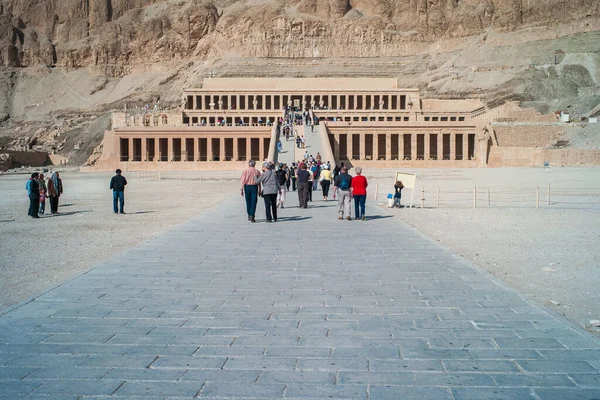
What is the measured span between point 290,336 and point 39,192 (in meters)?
15.0

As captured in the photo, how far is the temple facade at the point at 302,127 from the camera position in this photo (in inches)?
2172

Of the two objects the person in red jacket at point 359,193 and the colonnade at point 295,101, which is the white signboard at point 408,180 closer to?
the person in red jacket at point 359,193

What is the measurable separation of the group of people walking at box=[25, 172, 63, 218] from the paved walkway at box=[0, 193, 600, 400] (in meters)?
10.0

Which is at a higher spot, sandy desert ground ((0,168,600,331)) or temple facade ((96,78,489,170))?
temple facade ((96,78,489,170))

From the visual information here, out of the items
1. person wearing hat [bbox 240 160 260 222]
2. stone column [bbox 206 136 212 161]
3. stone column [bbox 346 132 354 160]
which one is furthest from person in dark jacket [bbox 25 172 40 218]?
stone column [bbox 346 132 354 160]

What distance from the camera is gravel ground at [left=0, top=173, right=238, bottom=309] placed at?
929cm

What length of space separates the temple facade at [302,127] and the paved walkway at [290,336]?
34436 mm

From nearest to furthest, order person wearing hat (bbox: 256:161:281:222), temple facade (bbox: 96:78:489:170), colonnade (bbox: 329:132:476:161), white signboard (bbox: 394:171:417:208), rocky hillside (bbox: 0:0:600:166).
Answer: person wearing hat (bbox: 256:161:281:222), white signboard (bbox: 394:171:417:208), temple facade (bbox: 96:78:489:170), colonnade (bbox: 329:132:476:161), rocky hillside (bbox: 0:0:600:166)

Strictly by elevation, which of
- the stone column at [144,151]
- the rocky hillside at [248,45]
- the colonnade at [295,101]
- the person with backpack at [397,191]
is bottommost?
the person with backpack at [397,191]

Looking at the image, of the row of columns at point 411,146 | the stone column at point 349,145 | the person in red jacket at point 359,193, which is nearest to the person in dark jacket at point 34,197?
the person in red jacket at point 359,193

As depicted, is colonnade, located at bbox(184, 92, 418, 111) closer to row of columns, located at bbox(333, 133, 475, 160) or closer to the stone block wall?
row of columns, located at bbox(333, 133, 475, 160)

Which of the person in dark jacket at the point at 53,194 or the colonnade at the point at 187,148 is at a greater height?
the colonnade at the point at 187,148

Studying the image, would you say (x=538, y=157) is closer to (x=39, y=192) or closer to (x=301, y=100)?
(x=301, y=100)

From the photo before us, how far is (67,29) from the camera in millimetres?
120438
